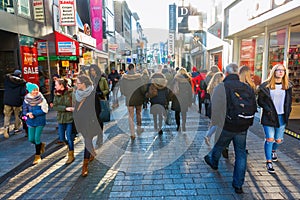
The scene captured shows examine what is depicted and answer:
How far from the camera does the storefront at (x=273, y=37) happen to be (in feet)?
21.1

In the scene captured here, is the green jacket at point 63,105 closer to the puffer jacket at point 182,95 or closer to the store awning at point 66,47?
the puffer jacket at point 182,95

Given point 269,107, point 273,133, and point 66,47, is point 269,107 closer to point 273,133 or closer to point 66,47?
point 273,133

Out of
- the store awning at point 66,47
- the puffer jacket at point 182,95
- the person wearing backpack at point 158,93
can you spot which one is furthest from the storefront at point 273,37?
the store awning at point 66,47

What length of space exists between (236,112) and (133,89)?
3.31 meters

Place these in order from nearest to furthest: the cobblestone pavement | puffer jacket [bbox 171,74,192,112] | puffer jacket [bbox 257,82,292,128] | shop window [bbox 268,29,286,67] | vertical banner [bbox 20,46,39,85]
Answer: the cobblestone pavement
puffer jacket [bbox 257,82,292,128]
puffer jacket [bbox 171,74,192,112]
shop window [bbox 268,29,286,67]
vertical banner [bbox 20,46,39,85]

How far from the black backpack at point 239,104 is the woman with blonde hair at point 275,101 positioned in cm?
88

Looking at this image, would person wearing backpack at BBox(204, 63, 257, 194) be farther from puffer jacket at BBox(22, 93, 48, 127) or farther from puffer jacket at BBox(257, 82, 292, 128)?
puffer jacket at BBox(22, 93, 48, 127)

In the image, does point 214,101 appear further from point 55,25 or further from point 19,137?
point 55,25

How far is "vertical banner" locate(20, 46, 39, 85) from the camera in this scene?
30.2ft

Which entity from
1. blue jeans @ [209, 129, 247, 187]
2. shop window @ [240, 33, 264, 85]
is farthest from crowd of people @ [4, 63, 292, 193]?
shop window @ [240, 33, 264, 85]

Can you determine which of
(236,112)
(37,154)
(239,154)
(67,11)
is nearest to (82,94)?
(37,154)

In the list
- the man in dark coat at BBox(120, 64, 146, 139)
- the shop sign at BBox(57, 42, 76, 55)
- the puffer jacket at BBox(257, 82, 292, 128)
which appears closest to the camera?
the puffer jacket at BBox(257, 82, 292, 128)

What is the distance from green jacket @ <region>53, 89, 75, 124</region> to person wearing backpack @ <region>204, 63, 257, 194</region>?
275 cm

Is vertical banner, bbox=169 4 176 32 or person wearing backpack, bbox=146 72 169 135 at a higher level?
vertical banner, bbox=169 4 176 32
